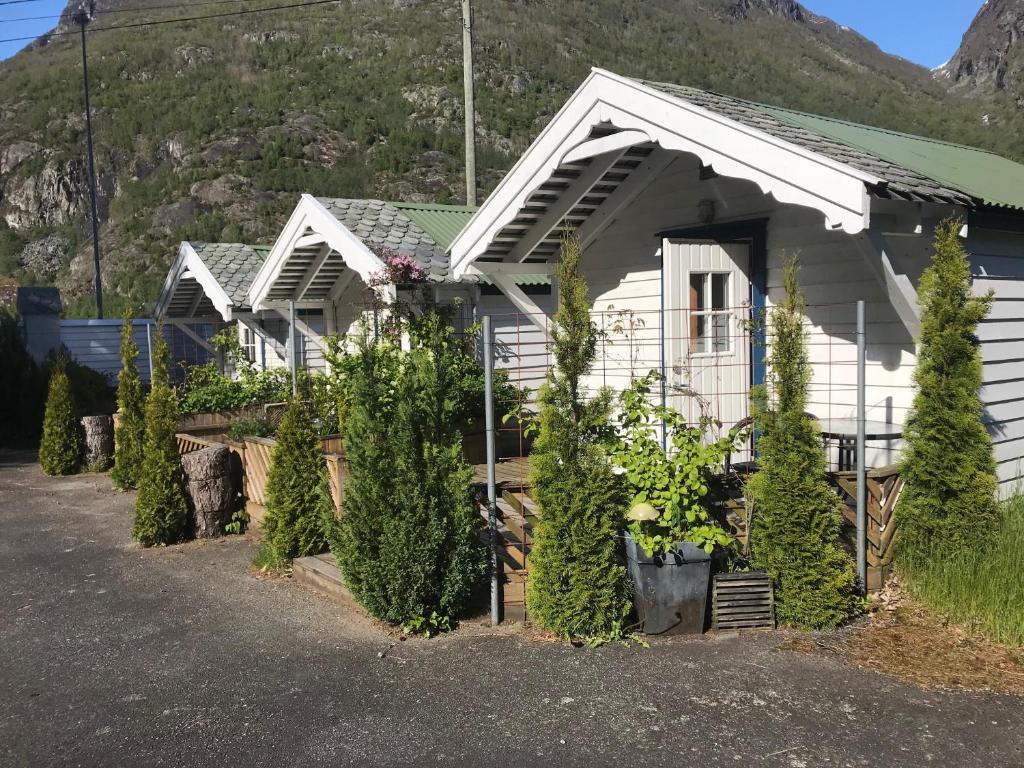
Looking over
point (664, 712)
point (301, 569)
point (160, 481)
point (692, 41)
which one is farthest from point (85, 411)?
point (692, 41)

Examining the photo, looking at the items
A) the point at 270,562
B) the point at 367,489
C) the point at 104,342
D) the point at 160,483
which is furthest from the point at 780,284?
the point at 104,342

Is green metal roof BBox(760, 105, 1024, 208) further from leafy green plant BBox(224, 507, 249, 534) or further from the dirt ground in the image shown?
leafy green plant BBox(224, 507, 249, 534)

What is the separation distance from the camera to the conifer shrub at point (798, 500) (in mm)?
5492

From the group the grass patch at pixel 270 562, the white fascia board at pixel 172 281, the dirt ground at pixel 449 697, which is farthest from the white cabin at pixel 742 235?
the white fascia board at pixel 172 281

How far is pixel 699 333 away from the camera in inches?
322

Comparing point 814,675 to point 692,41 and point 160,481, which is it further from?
point 692,41

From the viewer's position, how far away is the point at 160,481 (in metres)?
8.61

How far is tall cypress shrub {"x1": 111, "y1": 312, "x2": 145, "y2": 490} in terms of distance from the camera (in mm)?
10646

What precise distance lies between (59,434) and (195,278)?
389cm

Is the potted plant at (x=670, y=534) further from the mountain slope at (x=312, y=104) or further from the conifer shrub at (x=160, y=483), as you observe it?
the mountain slope at (x=312, y=104)

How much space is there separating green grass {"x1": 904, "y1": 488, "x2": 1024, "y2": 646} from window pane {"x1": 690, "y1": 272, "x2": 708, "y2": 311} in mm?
2996

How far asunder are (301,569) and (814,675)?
4.19 m

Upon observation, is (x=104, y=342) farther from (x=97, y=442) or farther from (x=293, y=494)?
(x=293, y=494)

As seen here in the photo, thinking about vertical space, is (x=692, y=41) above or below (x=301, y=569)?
above
